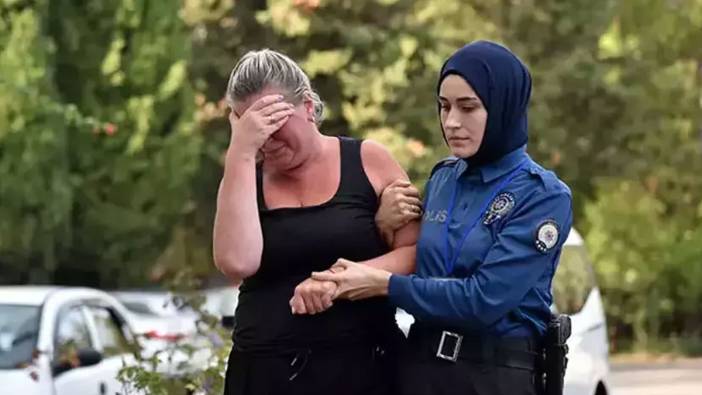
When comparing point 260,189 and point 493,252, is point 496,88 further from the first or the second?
point 260,189

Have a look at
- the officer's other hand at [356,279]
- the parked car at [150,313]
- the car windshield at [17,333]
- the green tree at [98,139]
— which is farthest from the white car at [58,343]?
the green tree at [98,139]

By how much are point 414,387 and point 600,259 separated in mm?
21591

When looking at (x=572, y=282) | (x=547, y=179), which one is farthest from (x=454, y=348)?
(x=572, y=282)

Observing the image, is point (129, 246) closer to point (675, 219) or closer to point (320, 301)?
point (675, 219)

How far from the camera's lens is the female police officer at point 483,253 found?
11.6 feet

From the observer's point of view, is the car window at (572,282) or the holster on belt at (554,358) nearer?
the holster on belt at (554,358)

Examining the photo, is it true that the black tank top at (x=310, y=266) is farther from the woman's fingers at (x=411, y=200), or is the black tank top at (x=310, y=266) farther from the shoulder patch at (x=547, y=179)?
the shoulder patch at (x=547, y=179)

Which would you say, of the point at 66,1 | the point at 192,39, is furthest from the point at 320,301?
the point at 192,39

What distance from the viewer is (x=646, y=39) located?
80.0 feet

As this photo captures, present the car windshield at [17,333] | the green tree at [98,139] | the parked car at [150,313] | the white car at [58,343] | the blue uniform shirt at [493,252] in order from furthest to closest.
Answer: the green tree at [98,139] → the parked car at [150,313] → the car windshield at [17,333] → the white car at [58,343] → the blue uniform shirt at [493,252]

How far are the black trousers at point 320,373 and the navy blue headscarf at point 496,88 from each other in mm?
607

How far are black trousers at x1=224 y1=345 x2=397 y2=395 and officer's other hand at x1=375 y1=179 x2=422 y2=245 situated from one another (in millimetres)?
310

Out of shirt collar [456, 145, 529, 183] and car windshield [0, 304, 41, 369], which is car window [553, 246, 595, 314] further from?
shirt collar [456, 145, 529, 183]

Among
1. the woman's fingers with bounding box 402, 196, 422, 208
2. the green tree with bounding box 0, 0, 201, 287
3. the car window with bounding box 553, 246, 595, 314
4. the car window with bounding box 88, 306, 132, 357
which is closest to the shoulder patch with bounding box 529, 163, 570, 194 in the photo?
the woman's fingers with bounding box 402, 196, 422, 208
